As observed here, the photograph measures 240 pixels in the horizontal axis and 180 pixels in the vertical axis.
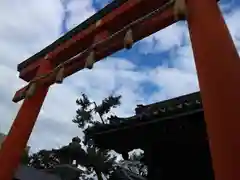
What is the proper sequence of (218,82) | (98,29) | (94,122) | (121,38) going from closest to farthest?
1. (218,82)
2. (121,38)
3. (98,29)
4. (94,122)

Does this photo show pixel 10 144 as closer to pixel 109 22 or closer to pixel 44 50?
pixel 44 50

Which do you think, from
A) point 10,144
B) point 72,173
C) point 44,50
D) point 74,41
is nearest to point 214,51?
point 74,41

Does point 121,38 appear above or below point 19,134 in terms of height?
above

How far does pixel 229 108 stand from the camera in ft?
6.12

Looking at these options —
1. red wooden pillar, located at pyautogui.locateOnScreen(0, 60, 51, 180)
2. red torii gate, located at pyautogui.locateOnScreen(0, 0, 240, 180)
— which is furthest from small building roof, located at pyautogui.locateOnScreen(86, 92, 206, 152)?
red wooden pillar, located at pyautogui.locateOnScreen(0, 60, 51, 180)

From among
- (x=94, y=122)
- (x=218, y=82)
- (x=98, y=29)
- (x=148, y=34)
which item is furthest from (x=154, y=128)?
(x=94, y=122)

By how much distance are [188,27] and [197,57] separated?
1.32 feet

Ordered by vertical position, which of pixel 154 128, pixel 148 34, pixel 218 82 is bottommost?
pixel 218 82

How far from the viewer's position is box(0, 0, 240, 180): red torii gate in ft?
6.01

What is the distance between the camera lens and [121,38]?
3.66 m

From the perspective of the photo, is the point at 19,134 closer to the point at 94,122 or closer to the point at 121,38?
the point at 121,38

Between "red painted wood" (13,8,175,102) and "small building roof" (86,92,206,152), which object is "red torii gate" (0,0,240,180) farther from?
"small building roof" (86,92,206,152)

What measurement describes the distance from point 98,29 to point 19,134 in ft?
6.45

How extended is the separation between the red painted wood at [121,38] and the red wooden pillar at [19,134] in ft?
1.15
